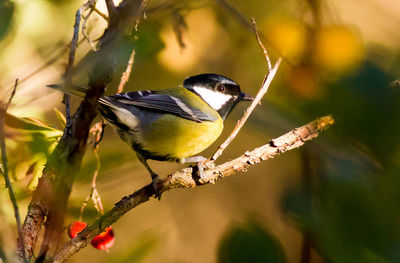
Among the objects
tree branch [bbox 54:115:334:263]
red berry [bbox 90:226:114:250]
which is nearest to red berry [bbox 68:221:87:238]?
red berry [bbox 90:226:114:250]

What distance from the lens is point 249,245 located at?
58 cm

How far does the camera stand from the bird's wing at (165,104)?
1.81 metres

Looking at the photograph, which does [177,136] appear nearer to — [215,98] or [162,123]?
[162,123]

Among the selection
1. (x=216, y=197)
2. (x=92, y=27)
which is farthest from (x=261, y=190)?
(x=92, y=27)

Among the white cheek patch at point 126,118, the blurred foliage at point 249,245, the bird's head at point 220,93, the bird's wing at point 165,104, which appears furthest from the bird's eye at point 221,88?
the blurred foliage at point 249,245

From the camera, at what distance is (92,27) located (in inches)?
55.4

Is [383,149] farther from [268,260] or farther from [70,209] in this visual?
[70,209]

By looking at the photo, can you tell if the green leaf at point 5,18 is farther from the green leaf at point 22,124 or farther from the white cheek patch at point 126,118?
the white cheek patch at point 126,118

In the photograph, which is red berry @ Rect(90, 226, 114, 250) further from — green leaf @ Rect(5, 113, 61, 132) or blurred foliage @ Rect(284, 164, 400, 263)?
blurred foliage @ Rect(284, 164, 400, 263)

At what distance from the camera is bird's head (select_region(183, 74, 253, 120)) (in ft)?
7.58

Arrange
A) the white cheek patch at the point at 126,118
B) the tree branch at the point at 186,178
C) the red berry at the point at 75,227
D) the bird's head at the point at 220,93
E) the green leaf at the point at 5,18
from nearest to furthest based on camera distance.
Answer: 1. the green leaf at the point at 5,18
2. the tree branch at the point at 186,178
3. the red berry at the point at 75,227
4. the white cheek patch at the point at 126,118
5. the bird's head at the point at 220,93

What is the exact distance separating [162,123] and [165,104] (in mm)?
111

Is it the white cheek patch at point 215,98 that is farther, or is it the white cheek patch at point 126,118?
the white cheek patch at point 215,98

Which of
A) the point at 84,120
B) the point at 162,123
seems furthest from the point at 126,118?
the point at 84,120
